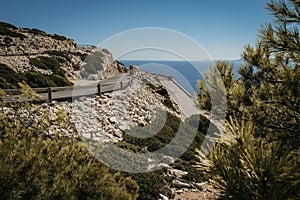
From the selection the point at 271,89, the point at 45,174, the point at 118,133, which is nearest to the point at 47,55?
the point at 118,133

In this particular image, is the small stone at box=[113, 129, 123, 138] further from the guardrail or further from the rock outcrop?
the rock outcrop

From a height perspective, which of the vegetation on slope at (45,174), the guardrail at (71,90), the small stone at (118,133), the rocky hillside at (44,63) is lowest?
the small stone at (118,133)

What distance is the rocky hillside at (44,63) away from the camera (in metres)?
19.8

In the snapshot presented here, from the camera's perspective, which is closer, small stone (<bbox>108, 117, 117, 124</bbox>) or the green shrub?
the green shrub

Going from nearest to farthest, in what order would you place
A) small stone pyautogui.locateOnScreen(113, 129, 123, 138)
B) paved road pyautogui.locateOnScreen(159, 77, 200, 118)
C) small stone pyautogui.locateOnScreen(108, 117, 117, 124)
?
small stone pyautogui.locateOnScreen(113, 129, 123, 138), small stone pyautogui.locateOnScreen(108, 117, 117, 124), paved road pyautogui.locateOnScreen(159, 77, 200, 118)

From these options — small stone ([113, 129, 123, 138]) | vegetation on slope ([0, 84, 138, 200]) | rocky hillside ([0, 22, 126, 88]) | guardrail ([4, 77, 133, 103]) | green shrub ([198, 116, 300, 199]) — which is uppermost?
rocky hillside ([0, 22, 126, 88])

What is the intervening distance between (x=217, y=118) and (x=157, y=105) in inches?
610

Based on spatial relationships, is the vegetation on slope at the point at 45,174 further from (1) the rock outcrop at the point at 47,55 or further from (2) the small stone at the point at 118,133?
(1) the rock outcrop at the point at 47,55

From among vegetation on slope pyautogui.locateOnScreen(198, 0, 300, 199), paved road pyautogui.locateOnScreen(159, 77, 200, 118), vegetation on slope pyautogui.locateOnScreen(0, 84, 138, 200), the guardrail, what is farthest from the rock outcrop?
vegetation on slope pyautogui.locateOnScreen(198, 0, 300, 199)

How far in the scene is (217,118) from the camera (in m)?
3.67

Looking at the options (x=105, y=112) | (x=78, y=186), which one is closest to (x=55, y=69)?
(x=105, y=112)

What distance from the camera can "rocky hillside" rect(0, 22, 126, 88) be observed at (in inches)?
778

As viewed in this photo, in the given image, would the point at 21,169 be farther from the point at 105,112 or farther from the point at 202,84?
the point at 105,112

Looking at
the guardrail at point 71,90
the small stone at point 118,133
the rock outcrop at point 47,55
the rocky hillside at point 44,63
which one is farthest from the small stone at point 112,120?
the rock outcrop at point 47,55
